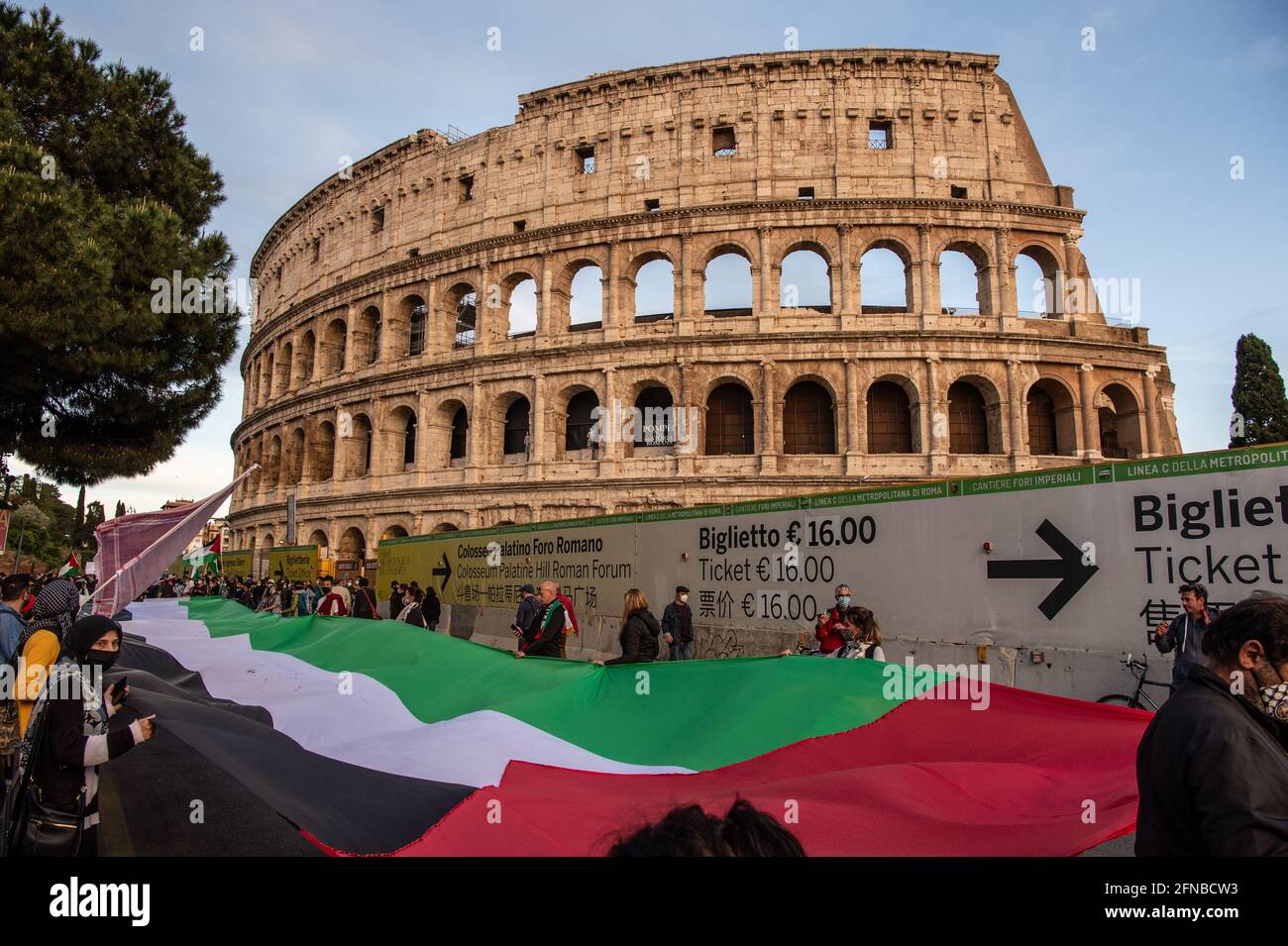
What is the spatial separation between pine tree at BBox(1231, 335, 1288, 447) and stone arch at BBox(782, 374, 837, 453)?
2449 cm

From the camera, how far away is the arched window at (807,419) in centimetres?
2620

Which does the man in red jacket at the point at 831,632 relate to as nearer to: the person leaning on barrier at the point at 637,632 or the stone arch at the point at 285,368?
the person leaning on barrier at the point at 637,632

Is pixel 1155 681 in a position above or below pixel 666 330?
below

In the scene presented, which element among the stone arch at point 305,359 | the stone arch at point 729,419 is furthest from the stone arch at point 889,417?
the stone arch at point 305,359

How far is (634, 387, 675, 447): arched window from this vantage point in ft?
87.4

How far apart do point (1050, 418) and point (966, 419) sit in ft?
11.3

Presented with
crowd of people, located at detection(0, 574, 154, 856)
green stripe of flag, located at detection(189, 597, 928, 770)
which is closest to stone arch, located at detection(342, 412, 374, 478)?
green stripe of flag, located at detection(189, 597, 928, 770)

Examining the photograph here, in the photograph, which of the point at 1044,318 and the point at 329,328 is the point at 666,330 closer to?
the point at 1044,318

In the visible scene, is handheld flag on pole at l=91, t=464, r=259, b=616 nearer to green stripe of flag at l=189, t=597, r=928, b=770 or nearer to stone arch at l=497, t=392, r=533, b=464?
green stripe of flag at l=189, t=597, r=928, b=770

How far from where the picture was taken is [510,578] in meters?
18.6
